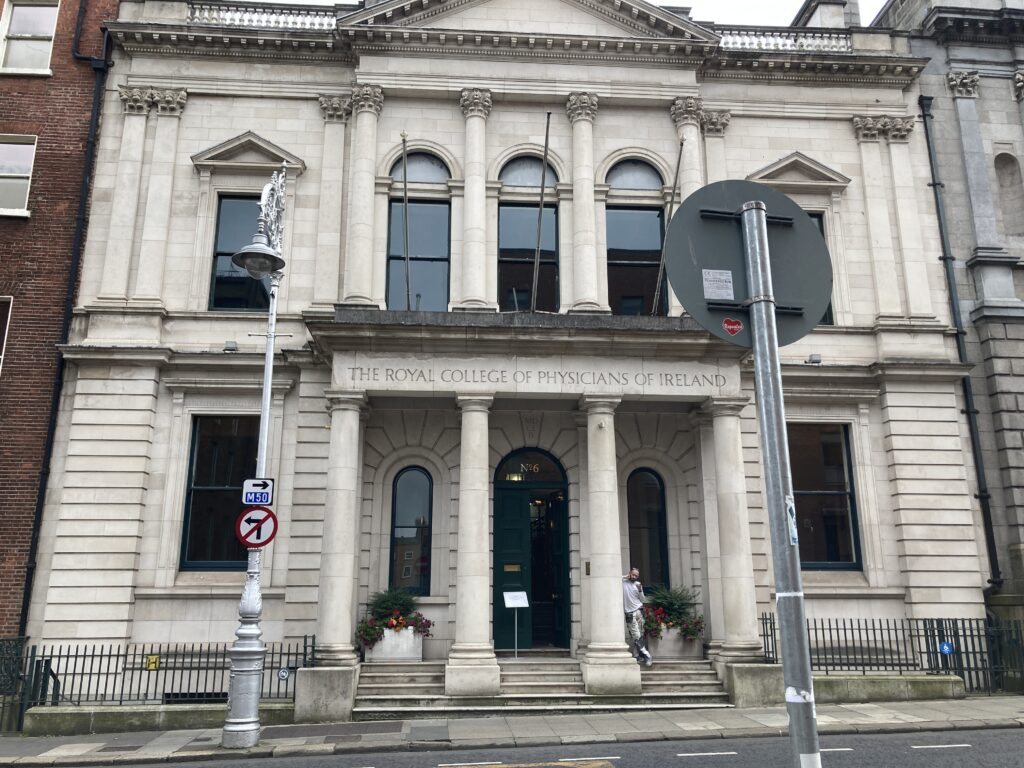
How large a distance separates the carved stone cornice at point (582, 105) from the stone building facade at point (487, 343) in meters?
0.18

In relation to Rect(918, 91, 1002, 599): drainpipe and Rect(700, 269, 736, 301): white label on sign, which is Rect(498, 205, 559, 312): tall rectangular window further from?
Rect(700, 269, 736, 301): white label on sign

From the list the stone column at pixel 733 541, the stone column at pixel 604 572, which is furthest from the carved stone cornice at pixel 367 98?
the stone column at pixel 733 541

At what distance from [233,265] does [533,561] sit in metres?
9.82

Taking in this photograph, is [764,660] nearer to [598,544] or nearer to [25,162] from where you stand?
[598,544]

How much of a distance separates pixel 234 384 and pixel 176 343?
1659 mm

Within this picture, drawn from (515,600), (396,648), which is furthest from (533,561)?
(396,648)

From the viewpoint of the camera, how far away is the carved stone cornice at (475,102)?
18391mm

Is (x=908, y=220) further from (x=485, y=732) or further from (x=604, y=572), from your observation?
(x=485, y=732)

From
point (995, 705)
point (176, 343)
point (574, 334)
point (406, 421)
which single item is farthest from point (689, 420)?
point (176, 343)

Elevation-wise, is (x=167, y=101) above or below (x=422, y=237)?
above

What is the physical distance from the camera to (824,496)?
18.1 m

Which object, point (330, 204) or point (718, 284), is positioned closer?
point (718, 284)

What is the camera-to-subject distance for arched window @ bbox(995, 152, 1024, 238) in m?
20.1

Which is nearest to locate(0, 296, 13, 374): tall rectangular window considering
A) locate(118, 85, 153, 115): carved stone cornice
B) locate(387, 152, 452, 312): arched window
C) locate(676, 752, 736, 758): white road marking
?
locate(118, 85, 153, 115): carved stone cornice
